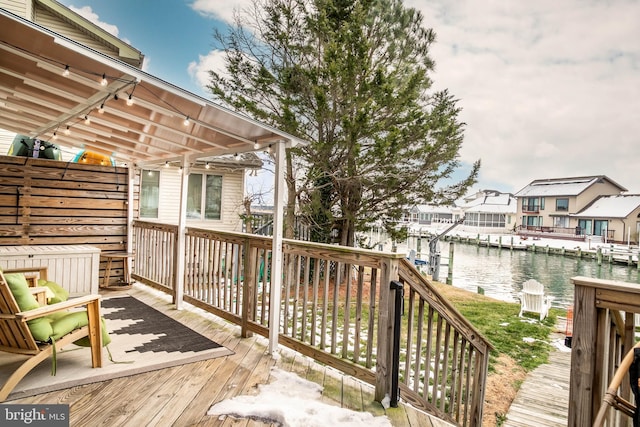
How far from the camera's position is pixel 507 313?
10750 mm

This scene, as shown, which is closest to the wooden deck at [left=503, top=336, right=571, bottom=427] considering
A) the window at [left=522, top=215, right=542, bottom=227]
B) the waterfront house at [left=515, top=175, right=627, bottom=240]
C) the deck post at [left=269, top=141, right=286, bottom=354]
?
the deck post at [left=269, top=141, right=286, bottom=354]

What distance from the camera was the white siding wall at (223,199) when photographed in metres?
9.55

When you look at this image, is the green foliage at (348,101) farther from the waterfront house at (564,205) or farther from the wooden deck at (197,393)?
the waterfront house at (564,205)

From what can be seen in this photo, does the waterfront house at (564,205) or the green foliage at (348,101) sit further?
the waterfront house at (564,205)

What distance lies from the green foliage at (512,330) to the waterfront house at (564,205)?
31.9 meters

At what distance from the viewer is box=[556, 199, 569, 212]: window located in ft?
130

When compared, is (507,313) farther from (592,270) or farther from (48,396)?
(592,270)

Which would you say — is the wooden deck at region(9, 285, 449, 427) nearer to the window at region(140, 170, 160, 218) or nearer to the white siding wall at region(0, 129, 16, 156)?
the window at region(140, 170, 160, 218)

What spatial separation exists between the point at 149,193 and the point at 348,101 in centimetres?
581

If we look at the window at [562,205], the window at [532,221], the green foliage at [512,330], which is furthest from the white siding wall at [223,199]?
the window at [532,221]

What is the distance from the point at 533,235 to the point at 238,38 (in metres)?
41.9

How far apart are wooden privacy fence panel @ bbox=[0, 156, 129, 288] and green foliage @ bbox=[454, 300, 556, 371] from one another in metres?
6.86

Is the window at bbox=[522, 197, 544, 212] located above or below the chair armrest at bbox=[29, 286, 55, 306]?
above

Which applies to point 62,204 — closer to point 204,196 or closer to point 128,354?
point 128,354
